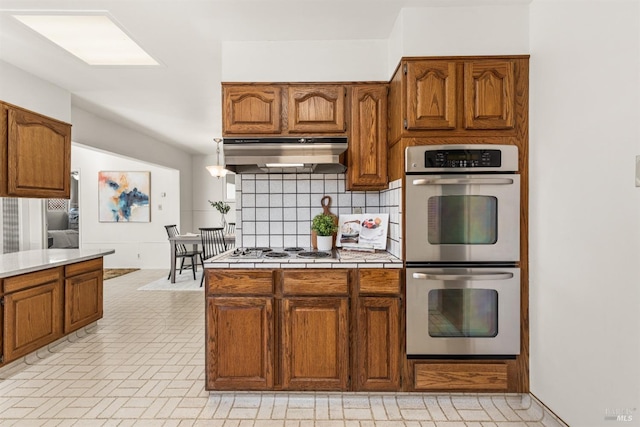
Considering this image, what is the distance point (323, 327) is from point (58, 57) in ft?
10.4

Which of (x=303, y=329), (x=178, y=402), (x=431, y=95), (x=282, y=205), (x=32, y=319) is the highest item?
(x=431, y=95)

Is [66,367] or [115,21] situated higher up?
[115,21]

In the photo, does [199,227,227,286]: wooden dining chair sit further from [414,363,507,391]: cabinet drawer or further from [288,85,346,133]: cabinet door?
[414,363,507,391]: cabinet drawer

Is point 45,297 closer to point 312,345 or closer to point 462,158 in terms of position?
point 312,345

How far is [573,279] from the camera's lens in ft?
5.86

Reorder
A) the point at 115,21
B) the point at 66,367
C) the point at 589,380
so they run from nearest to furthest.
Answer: the point at 589,380
the point at 115,21
the point at 66,367

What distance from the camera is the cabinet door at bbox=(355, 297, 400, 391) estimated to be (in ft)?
7.12

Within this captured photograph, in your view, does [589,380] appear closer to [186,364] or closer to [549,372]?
[549,372]

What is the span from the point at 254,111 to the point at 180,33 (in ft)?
2.59

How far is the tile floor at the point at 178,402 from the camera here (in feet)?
6.61

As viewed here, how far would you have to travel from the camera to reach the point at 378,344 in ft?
7.14

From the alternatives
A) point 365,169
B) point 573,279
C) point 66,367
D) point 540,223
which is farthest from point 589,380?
point 66,367

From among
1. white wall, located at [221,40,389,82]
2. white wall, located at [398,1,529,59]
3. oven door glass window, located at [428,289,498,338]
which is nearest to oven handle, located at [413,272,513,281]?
oven door glass window, located at [428,289,498,338]

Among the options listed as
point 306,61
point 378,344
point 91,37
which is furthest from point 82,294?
point 306,61
